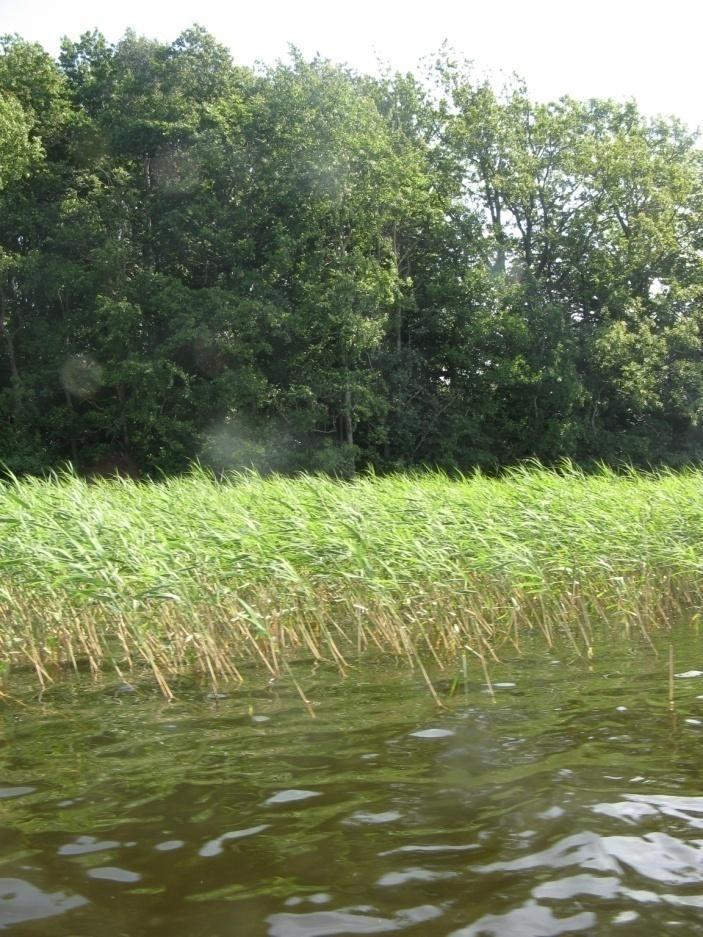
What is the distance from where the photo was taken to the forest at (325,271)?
97.9 ft

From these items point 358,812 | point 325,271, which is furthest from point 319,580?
point 325,271

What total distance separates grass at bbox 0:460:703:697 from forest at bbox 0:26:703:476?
19177 mm

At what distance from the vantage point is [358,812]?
4598 mm

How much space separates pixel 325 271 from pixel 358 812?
27.4 meters

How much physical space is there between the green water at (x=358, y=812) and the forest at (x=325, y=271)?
74.5 feet

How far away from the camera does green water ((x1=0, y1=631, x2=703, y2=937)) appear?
3584 millimetres

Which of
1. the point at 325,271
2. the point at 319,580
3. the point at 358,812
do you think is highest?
the point at 325,271

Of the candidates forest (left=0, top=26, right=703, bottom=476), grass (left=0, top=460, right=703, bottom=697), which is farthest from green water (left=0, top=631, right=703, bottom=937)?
forest (left=0, top=26, right=703, bottom=476)

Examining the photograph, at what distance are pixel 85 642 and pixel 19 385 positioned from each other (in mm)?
24823

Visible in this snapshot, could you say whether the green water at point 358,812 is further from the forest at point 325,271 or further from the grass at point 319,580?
the forest at point 325,271

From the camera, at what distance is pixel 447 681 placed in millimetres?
7312

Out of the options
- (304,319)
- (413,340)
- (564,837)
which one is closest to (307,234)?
(304,319)

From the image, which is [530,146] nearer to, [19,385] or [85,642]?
[19,385]

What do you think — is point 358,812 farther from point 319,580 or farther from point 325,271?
point 325,271
